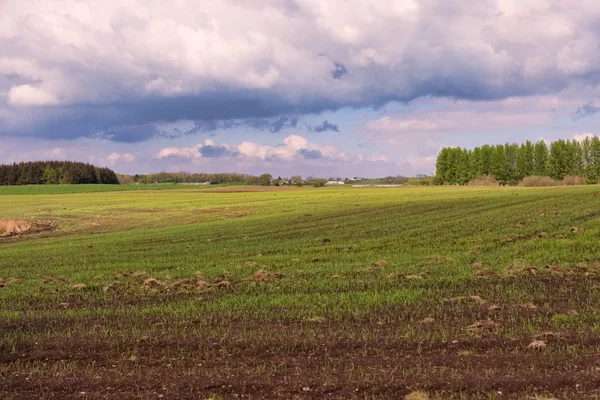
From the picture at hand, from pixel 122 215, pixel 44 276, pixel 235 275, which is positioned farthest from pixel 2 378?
pixel 122 215

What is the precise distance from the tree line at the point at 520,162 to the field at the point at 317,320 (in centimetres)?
14079

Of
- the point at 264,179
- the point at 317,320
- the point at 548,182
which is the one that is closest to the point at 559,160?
the point at 548,182

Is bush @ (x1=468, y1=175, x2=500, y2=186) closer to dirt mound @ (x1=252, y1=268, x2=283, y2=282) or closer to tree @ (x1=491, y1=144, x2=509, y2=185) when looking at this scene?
tree @ (x1=491, y1=144, x2=509, y2=185)

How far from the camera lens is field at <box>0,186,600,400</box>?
8.45 m

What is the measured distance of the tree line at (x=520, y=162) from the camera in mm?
155000

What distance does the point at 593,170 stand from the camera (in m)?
152

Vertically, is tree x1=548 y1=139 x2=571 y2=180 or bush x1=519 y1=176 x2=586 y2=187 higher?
tree x1=548 y1=139 x2=571 y2=180

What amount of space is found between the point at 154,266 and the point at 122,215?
42.5 metres

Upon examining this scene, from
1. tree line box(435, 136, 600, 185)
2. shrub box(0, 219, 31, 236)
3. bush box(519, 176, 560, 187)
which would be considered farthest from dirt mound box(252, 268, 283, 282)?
tree line box(435, 136, 600, 185)

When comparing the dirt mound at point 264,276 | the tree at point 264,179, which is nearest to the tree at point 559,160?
the tree at point 264,179

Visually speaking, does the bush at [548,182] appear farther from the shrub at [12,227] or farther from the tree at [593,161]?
the shrub at [12,227]

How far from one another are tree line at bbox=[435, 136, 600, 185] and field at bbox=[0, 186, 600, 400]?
462ft

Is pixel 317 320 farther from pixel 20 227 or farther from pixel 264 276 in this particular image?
pixel 20 227

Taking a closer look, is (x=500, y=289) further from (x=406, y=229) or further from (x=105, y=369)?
(x=406, y=229)
